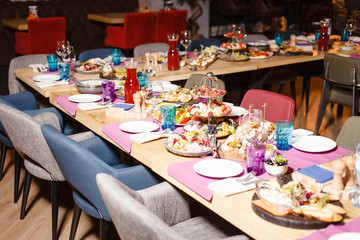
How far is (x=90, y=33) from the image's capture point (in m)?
8.02

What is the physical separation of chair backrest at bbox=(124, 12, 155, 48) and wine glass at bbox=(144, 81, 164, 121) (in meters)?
4.03

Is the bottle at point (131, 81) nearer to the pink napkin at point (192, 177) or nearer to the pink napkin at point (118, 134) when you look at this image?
the pink napkin at point (118, 134)

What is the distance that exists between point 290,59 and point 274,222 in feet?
9.64

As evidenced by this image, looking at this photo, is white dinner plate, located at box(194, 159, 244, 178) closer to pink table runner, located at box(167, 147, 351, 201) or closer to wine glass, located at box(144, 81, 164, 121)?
pink table runner, located at box(167, 147, 351, 201)

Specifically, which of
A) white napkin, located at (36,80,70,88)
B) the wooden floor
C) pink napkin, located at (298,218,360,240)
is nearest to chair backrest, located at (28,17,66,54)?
the wooden floor

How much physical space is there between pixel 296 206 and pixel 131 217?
527 millimetres

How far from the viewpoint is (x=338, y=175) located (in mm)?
1603

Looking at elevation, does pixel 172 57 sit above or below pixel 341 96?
above

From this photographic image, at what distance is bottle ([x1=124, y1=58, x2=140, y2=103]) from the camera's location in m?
2.67

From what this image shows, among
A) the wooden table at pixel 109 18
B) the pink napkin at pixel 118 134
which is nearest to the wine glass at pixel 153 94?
the pink napkin at pixel 118 134

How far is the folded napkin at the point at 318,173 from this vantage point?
5.55ft

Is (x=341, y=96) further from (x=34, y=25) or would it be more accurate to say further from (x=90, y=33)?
(x=90, y=33)

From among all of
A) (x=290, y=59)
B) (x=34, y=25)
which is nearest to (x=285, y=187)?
(x=290, y=59)

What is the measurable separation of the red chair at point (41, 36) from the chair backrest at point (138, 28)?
3.13ft
